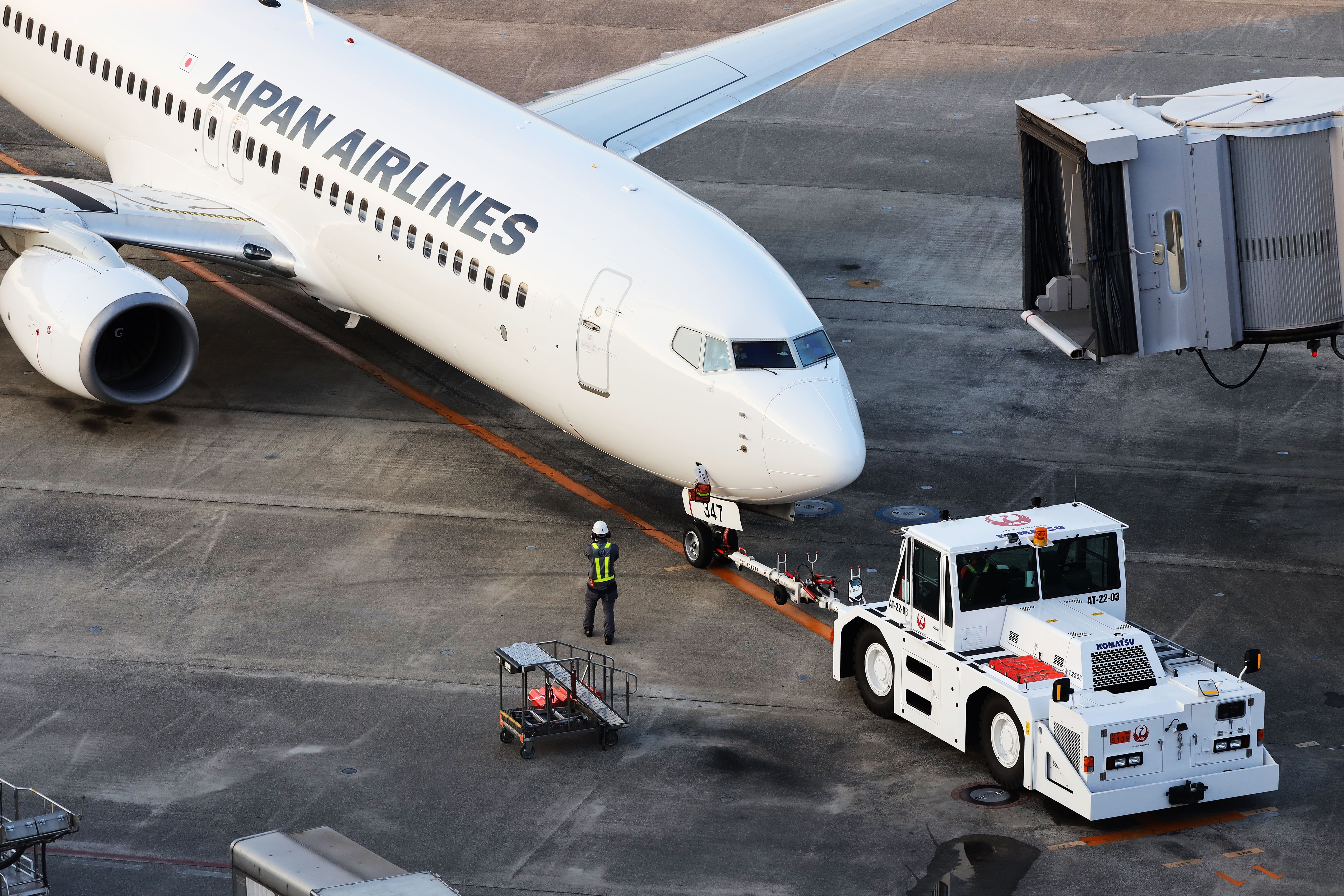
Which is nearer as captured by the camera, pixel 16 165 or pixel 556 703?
pixel 556 703

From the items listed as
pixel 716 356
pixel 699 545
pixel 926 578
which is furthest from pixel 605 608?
pixel 926 578

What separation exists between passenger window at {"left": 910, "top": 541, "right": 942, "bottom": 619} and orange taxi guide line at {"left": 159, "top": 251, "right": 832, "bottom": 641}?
10.3 ft

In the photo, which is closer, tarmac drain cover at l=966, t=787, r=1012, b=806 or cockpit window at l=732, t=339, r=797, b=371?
tarmac drain cover at l=966, t=787, r=1012, b=806

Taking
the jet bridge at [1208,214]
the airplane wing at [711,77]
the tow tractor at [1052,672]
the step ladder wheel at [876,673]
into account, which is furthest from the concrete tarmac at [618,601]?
the airplane wing at [711,77]

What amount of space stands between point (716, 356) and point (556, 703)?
195 inches

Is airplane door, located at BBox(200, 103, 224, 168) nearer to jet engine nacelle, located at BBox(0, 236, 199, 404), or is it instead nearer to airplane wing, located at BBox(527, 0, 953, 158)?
jet engine nacelle, located at BBox(0, 236, 199, 404)

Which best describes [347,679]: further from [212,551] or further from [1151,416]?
[1151,416]

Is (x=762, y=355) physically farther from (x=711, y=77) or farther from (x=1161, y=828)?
(x=711, y=77)

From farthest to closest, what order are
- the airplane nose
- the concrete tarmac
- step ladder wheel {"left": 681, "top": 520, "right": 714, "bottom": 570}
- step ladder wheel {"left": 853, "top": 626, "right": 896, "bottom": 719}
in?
1. step ladder wheel {"left": 681, "top": 520, "right": 714, "bottom": 570}
2. the airplane nose
3. step ladder wheel {"left": 853, "top": 626, "right": 896, "bottom": 719}
4. the concrete tarmac

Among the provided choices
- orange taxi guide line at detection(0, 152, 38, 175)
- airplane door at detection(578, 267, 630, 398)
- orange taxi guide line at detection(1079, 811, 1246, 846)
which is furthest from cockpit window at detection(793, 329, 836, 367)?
orange taxi guide line at detection(0, 152, 38, 175)

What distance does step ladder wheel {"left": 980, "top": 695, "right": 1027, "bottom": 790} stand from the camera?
A: 19.0 m

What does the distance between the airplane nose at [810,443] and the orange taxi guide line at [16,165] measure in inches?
931

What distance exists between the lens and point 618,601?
2422 centimetres

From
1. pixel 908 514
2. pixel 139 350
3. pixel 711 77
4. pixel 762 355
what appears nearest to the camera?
pixel 762 355
